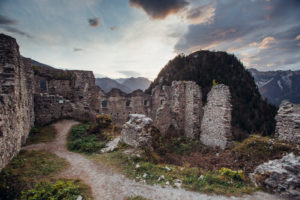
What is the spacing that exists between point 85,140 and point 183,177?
24.8 ft

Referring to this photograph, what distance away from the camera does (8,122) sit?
634cm

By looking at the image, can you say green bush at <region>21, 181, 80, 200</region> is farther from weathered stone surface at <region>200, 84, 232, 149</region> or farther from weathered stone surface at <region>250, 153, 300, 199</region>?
weathered stone surface at <region>200, 84, 232, 149</region>

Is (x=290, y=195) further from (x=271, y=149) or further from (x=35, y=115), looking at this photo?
(x=35, y=115)

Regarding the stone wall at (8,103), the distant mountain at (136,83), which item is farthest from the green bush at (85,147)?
the distant mountain at (136,83)

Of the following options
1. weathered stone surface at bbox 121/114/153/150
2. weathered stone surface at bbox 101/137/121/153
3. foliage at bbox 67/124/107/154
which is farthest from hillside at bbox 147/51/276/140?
foliage at bbox 67/124/107/154

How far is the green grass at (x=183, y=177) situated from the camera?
5636 millimetres

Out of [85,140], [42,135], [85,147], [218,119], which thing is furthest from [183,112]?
[42,135]

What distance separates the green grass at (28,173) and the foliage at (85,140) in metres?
1.82

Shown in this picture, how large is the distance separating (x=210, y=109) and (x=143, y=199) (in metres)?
9.32

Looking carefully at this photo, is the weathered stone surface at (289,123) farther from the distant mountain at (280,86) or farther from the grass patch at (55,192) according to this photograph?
the distant mountain at (280,86)

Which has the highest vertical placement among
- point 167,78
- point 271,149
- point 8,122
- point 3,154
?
point 167,78

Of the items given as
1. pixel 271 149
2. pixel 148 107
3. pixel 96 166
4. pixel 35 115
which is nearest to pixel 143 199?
pixel 96 166

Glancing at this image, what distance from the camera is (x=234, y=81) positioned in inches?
2031

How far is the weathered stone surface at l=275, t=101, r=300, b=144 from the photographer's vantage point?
8.21 metres
